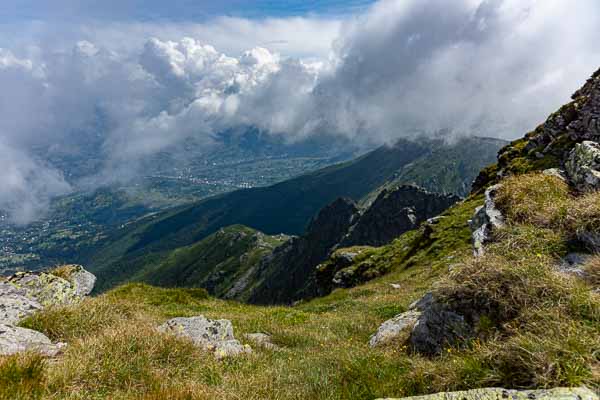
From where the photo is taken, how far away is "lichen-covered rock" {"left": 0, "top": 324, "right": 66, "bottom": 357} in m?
8.34

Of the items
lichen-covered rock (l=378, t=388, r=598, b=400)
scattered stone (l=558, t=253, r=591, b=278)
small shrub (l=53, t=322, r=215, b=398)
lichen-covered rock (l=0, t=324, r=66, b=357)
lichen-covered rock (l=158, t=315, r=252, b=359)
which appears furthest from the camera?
lichen-covered rock (l=158, t=315, r=252, b=359)

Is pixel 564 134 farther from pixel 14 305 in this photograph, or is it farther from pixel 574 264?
pixel 14 305

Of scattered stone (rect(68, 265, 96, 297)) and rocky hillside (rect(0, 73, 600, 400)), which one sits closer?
rocky hillside (rect(0, 73, 600, 400))

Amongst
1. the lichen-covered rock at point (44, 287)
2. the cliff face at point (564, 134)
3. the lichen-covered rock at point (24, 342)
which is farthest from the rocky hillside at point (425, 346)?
the cliff face at point (564, 134)

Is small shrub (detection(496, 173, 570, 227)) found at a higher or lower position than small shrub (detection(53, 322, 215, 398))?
higher

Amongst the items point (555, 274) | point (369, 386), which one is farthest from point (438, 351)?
point (555, 274)

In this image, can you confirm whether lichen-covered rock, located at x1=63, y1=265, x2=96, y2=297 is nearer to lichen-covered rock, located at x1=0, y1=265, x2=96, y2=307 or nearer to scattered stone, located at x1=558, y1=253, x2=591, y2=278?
lichen-covered rock, located at x1=0, y1=265, x2=96, y2=307

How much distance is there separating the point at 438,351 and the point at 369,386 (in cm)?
261

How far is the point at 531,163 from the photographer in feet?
158

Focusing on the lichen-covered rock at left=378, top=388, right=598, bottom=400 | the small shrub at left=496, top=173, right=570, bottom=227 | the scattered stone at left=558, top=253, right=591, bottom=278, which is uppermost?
the small shrub at left=496, top=173, right=570, bottom=227

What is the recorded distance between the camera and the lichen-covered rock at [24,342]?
8.34m

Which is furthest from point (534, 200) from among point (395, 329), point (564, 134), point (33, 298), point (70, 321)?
point (564, 134)

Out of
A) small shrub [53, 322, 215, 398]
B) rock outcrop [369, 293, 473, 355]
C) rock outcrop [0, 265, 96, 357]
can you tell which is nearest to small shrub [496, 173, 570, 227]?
rock outcrop [369, 293, 473, 355]

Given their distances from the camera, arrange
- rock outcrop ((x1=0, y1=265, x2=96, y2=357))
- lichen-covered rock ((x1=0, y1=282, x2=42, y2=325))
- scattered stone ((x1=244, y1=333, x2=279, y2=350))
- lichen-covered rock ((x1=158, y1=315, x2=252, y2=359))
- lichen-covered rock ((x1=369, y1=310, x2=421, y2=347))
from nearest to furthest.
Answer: rock outcrop ((x1=0, y1=265, x2=96, y2=357))
lichen-covered rock ((x1=158, y1=315, x2=252, y2=359))
lichen-covered rock ((x1=0, y1=282, x2=42, y2=325))
lichen-covered rock ((x1=369, y1=310, x2=421, y2=347))
scattered stone ((x1=244, y1=333, x2=279, y2=350))
